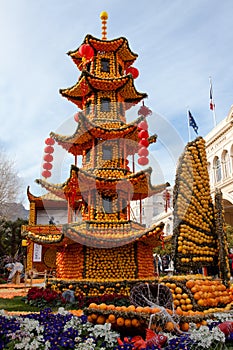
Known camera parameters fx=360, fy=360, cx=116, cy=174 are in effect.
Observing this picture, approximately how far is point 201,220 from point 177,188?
960mm

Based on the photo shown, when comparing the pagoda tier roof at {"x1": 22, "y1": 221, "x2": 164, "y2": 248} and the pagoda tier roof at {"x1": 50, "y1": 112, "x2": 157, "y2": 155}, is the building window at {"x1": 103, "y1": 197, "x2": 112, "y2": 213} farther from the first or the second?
the pagoda tier roof at {"x1": 50, "y1": 112, "x2": 157, "y2": 155}

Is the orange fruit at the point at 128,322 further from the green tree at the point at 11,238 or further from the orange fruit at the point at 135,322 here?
the green tree at the point at 11,238

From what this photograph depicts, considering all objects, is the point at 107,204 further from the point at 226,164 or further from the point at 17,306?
the point at 226,164

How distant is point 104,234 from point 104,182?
2359 mm

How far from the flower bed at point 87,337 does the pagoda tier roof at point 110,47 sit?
1667 centimetres

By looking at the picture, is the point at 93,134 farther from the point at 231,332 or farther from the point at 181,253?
the point at 231,332

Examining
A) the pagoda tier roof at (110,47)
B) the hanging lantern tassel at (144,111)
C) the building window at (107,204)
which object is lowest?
the building window at (107,204)

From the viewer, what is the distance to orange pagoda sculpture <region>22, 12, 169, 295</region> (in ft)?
49.2

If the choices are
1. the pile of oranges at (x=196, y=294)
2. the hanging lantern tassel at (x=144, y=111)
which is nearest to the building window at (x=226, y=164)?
the hanging lantern tassel at (x=144, y=111)

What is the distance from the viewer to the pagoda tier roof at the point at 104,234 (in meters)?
14.4

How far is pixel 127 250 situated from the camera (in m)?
15.4

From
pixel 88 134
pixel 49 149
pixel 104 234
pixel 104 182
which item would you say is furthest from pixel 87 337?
pixel 88 134

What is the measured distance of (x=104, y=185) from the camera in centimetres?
1636

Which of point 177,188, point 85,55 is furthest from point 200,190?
point 85,55
